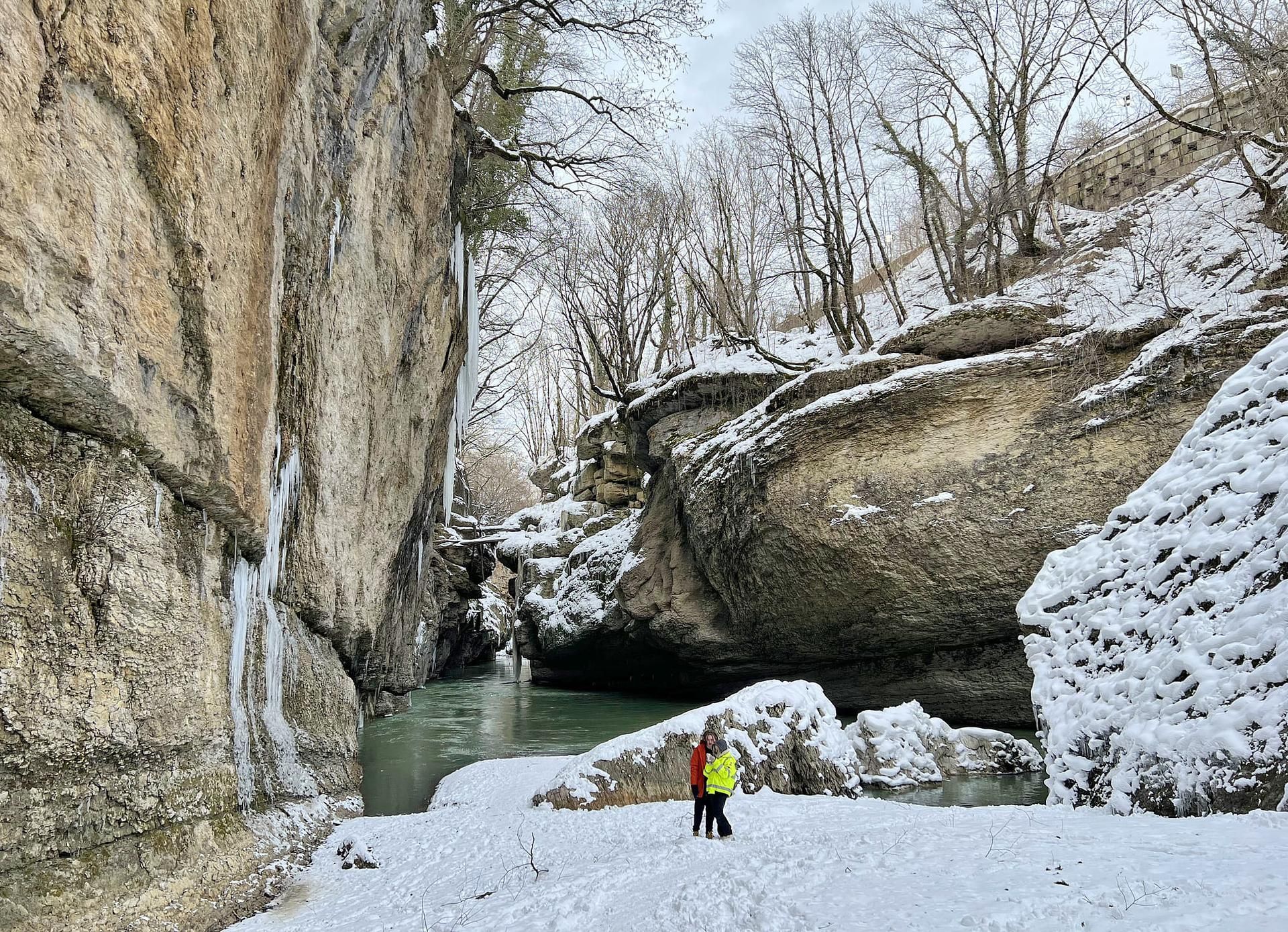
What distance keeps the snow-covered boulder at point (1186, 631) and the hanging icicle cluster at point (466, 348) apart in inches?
428

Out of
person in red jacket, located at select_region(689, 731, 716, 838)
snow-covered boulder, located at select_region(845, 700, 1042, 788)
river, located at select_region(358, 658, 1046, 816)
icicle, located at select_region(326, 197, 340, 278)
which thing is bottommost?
river, located at select_region(358, 658, 1046, 816)

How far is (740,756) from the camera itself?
28.6ft

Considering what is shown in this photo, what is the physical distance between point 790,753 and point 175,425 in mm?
7418

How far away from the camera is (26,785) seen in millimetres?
4383

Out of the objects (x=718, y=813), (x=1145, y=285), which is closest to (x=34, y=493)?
(x=718, y=813)

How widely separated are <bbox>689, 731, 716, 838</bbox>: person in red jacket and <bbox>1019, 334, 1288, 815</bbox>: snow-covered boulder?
290cm

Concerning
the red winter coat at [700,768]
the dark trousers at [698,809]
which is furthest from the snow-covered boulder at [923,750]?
the red winter coat at [700,768]

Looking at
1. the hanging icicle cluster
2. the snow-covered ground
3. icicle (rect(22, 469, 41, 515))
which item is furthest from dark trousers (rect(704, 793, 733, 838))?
the hanging icicle cluster

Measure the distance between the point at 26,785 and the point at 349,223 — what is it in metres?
6.62

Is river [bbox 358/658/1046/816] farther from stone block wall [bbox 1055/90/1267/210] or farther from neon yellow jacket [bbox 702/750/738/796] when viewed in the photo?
stone block wall [bbox 1055/90/1267/210]

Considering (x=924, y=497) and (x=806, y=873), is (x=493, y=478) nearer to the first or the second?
(x=924, y=497)

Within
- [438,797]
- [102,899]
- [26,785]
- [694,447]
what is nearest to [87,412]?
[26,785]

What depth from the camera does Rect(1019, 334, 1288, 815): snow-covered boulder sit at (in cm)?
480

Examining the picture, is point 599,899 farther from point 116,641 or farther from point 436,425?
point 436,425
